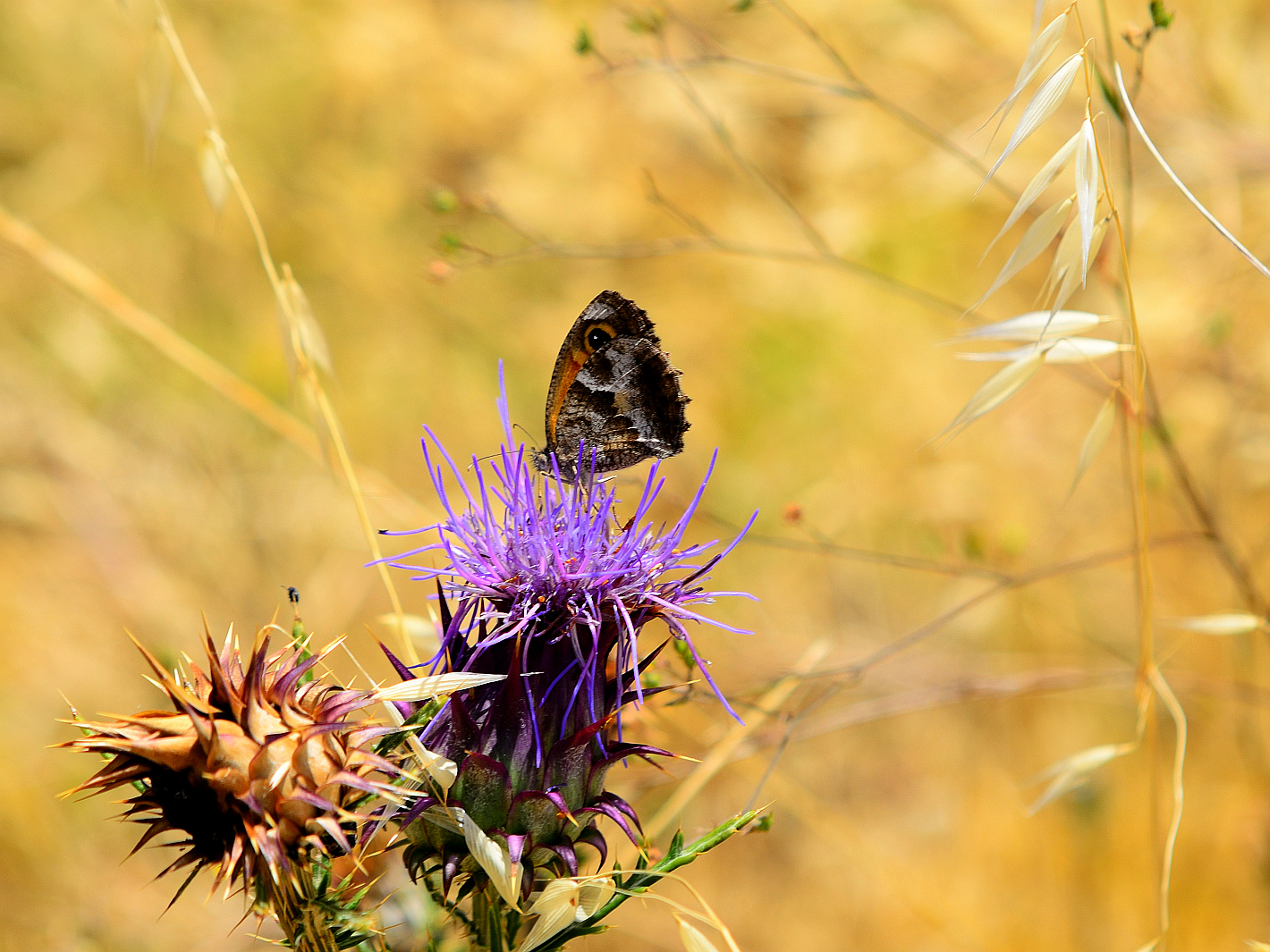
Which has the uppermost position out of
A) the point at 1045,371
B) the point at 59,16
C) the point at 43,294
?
the point at 59,16

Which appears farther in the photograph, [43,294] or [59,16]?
[59,16]

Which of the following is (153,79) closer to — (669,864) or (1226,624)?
(669,864)

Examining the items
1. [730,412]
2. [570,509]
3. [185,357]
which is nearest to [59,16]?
[185,357]

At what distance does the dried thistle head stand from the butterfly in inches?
43.4

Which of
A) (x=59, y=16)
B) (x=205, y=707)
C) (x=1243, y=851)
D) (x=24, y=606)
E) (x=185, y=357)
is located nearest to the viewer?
(x=205, y=707)

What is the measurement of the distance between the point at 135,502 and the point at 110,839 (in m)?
1.84

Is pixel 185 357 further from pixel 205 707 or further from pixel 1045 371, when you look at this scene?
pixel 1045 371

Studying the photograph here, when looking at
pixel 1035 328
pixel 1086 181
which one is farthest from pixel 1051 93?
pixel 1035 328

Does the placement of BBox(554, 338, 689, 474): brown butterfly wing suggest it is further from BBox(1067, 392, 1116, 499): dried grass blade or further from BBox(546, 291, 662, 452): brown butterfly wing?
BBox(1067, 392, 1116, 499): dried grass blade

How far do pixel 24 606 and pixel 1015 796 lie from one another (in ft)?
18.1

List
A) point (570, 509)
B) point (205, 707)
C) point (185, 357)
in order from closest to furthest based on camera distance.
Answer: point (205, 707) < point (570, 509) < point (185, 357)

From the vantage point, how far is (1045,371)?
5.79m

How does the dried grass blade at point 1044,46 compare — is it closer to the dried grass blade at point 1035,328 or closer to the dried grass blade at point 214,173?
the dried grass blade at point 1035,328

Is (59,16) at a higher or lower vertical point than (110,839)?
higher
